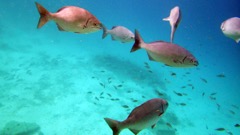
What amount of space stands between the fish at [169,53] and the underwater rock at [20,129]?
7.23 metres

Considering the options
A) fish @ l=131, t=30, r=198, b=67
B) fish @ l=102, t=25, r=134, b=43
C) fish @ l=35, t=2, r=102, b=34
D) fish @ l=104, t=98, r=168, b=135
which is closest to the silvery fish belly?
fish @ l=131, t=30, r=198, b=67

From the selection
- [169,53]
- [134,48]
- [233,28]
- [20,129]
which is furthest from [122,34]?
[20,129]

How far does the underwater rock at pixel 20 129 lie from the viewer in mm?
8698

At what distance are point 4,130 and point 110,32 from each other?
18.0ft

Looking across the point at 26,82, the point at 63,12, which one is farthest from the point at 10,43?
the point at 63,12

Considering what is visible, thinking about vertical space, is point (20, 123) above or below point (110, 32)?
below

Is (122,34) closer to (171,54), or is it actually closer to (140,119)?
(171,54)

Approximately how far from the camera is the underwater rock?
8.70 m

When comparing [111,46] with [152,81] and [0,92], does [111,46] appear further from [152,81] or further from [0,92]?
[0,92]

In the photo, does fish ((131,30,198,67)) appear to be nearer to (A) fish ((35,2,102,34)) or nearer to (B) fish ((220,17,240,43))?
(A) fish ((35,2,102,34))

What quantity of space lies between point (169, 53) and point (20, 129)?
766cm

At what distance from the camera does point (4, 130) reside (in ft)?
28.6

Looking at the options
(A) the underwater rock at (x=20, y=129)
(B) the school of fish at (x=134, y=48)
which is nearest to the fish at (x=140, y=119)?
(B) the school of fish at (x=134, y=48)

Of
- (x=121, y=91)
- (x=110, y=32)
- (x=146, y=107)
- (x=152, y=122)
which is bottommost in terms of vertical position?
(x=121, y=91)
